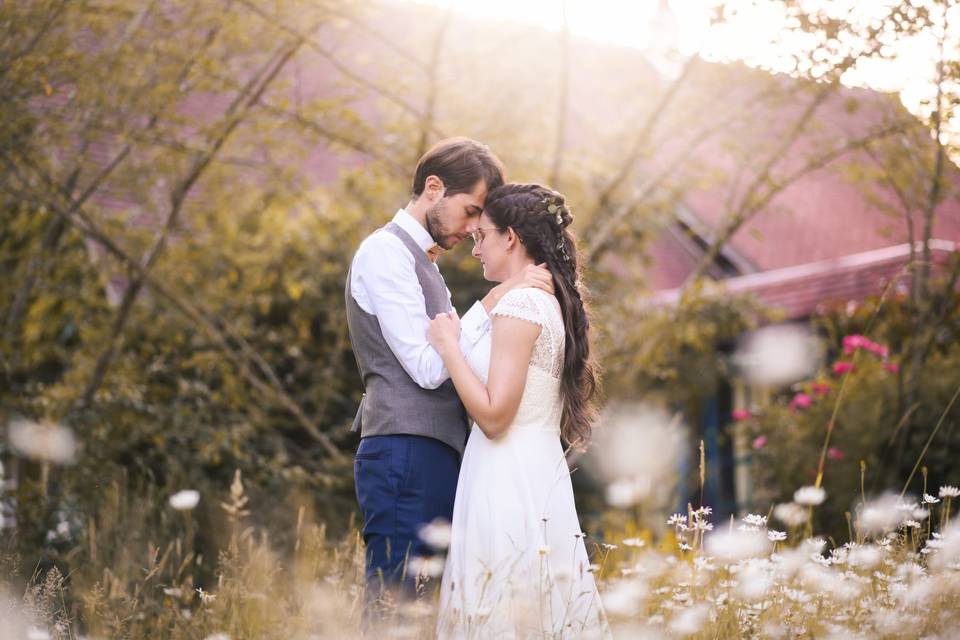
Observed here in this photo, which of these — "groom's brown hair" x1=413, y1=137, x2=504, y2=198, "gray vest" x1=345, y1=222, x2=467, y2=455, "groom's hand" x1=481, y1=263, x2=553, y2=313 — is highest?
"groom's brown hair" x1=413, y1=137, x2=504, y2=198

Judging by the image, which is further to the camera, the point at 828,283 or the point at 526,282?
the point at 828,283

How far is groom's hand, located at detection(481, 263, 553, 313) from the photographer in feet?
11.1

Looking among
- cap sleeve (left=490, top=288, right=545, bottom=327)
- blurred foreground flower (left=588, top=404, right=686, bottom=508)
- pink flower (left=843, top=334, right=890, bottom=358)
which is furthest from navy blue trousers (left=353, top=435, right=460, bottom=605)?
pink flower (left=843, top=334, right=890, bottom=358)

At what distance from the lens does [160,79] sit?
5980 mm

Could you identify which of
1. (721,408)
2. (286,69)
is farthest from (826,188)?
(286,69)

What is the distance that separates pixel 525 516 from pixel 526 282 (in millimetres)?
729

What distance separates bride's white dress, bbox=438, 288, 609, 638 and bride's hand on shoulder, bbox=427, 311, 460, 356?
12cm

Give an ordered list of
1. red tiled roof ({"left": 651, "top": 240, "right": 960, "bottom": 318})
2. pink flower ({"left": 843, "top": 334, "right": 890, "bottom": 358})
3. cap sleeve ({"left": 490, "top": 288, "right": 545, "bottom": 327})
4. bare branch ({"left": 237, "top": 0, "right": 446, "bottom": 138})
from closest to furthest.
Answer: cap sleeve ({"left": 490, "top": 288, "right": 545, "bottom": 327})
bare branch ({"left": 237, "top": 0, "right": 446, "bottom": 138})
pink flower ({"left": 843, "top": 334, "right": 890, "bottom": 358})
red tiled roof ({"left": 651, "top": 240, "right": 960, "bottom": 318})

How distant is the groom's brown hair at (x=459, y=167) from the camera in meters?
3.59

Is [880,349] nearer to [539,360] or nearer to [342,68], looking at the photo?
[342,68]

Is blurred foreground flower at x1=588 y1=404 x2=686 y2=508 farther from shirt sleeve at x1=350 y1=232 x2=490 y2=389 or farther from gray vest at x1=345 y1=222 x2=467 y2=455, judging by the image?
shirt sleeve at x1=350 y1=232 x2=490 y2=389

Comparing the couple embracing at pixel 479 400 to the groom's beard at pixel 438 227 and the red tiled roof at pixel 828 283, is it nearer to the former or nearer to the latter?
the groom's beard at pixel 438 227

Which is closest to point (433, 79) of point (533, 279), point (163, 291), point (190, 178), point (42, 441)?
point (190, 178)

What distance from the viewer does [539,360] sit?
132 inches
